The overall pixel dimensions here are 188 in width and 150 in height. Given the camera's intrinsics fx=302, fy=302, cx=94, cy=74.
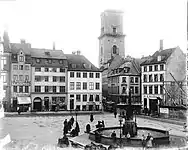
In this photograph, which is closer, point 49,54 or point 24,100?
point 49,54

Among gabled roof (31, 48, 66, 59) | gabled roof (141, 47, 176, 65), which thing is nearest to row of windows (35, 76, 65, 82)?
gabled roof (31, 48, 66, 59)

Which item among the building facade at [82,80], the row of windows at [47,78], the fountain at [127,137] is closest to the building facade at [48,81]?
the row of windows at [47,78]

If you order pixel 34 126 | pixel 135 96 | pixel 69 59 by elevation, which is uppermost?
pixel 69 59

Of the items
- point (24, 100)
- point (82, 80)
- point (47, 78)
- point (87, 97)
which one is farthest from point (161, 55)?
point (24, 100)

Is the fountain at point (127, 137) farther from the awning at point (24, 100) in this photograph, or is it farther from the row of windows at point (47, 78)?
the row of windows at point (47, 78)

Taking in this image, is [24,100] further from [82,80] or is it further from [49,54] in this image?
[82,80]

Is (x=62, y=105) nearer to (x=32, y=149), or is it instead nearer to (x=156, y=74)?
(x=156, y=74)

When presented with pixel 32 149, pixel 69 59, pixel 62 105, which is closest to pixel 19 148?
pixel 32 149
